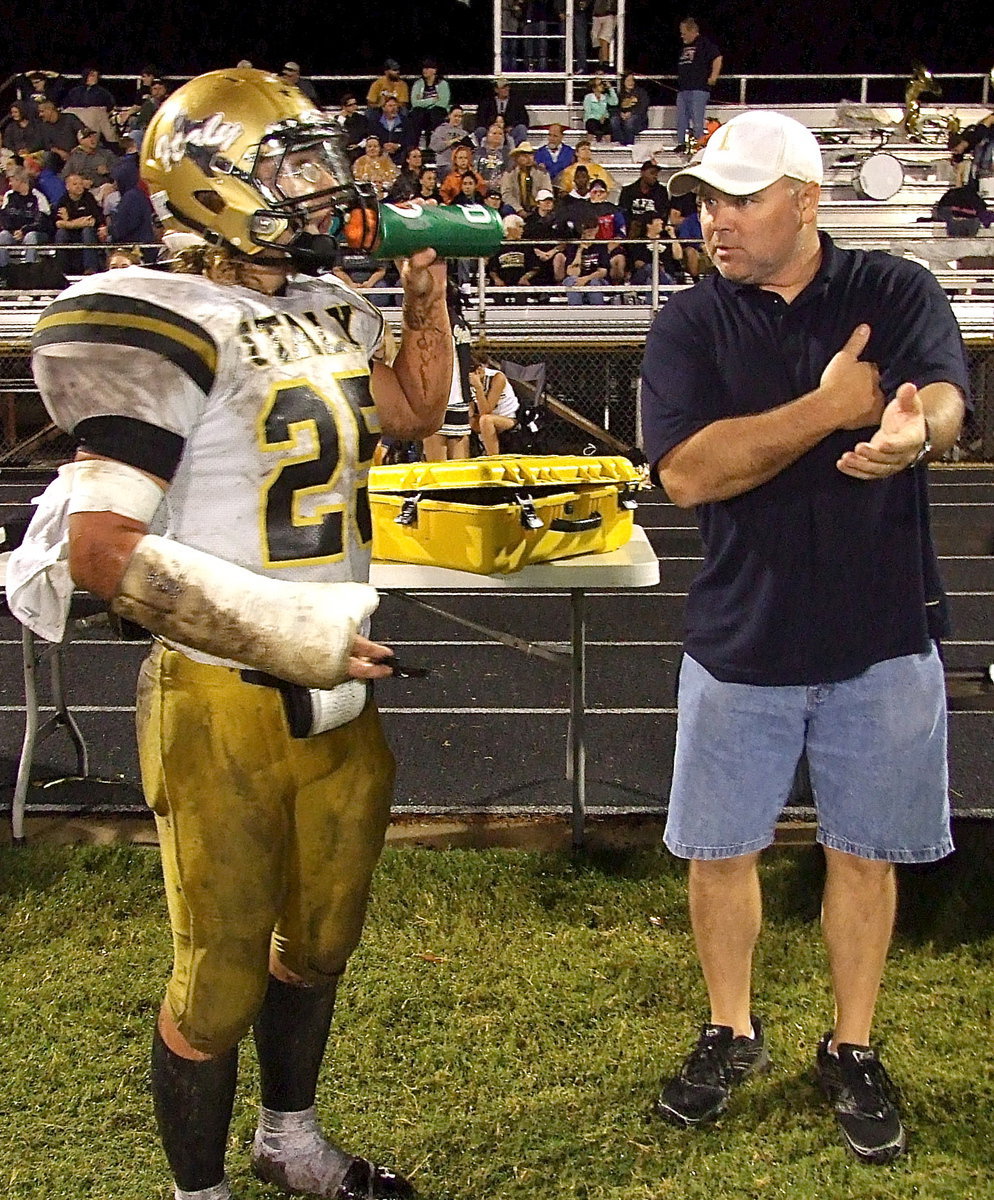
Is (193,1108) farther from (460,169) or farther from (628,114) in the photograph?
(628,114)

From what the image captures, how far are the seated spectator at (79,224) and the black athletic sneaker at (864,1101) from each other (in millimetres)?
11598

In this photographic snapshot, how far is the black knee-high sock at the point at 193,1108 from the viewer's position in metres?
2.06

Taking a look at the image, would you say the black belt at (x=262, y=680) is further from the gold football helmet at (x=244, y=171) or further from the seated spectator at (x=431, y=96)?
the seated spectator at (x=431, y=96)

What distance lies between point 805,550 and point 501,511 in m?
1.27

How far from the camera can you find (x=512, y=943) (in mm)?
3336

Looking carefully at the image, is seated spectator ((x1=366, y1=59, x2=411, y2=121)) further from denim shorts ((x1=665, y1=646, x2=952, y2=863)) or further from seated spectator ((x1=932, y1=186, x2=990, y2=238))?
denim shorts ((x1=665, y1=646, x2=952, y2=863))

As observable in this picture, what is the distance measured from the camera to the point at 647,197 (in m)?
13.4

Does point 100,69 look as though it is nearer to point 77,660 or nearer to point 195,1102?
point 77,660

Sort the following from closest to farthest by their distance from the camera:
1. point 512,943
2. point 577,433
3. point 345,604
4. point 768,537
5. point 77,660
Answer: point 345,604, point 768,537, point 512,943, point 77,660, point 577,433

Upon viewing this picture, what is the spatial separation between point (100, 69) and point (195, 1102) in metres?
22.4

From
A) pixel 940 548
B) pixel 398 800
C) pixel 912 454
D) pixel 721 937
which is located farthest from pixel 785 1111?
pixel 940 548

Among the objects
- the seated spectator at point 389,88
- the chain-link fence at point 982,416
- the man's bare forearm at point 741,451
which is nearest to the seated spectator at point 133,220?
the seated spectator at point 389,88

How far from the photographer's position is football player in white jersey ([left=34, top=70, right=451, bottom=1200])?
5.74ft

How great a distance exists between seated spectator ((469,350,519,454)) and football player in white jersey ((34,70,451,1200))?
25.8 feet
